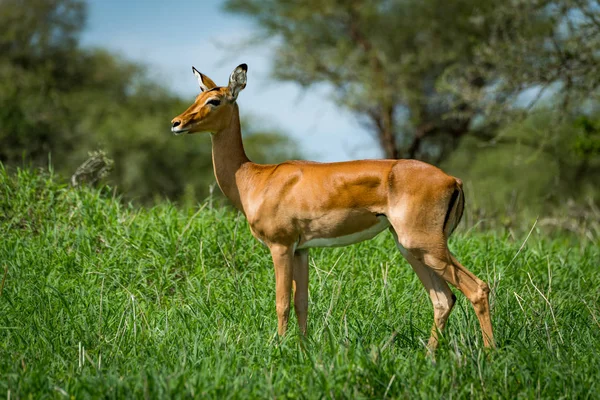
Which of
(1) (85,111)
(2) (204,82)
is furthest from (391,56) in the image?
(2) (204,82)

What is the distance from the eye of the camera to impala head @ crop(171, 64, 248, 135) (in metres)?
5.26

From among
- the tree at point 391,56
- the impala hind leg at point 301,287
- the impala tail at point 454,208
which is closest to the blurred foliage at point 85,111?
the tree at point 391,56

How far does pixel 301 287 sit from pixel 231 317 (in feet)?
2.68

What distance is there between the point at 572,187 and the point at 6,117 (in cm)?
1757

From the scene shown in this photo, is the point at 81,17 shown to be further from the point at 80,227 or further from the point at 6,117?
the point at 80,227

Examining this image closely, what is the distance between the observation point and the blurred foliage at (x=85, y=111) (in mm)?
21625

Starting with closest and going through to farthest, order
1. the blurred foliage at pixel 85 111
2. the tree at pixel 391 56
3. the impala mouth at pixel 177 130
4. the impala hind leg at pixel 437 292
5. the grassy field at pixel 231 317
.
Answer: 1. the grassy field at pixel 231 317
2. the impala mouth at pixel 177 130
3. the impala hind leg at pixel 437 292
4. the tree at pixel 391 56
5. the blurred foliage at pixel 85 111

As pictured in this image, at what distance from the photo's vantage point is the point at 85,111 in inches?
1152

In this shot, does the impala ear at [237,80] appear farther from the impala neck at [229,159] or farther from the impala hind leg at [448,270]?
the impala hind leg at [448,270]

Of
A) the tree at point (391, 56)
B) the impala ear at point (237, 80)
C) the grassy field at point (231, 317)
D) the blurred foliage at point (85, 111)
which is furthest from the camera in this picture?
the blurred foliage at point (85, 111)

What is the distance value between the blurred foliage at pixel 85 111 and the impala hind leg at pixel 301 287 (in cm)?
1472

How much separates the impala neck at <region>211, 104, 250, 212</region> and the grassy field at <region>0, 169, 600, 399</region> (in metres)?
0.97

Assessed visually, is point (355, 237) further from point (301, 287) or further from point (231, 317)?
point (231, 317)

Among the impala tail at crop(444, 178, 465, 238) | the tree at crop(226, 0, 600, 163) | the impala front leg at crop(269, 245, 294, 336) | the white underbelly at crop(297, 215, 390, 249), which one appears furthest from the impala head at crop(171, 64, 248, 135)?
the tree at crop(226, 0, 600, 163)
